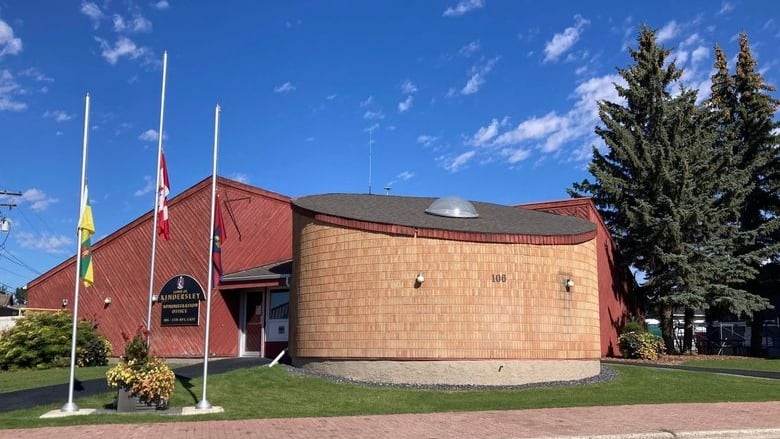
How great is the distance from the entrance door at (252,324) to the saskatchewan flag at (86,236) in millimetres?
10017

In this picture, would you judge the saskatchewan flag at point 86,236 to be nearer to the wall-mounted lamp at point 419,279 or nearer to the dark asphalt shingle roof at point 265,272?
the wall-mounted lamp at point 419,279

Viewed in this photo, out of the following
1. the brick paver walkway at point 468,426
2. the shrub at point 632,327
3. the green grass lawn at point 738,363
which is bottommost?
the green grass lawn at point 738,363

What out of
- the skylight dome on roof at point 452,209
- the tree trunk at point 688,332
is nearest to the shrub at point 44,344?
the skylight dome on roof at point 452,209

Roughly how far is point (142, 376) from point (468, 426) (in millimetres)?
5941

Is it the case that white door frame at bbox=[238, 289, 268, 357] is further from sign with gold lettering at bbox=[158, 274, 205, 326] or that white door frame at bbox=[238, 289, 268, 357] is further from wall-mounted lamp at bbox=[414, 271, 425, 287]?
wall-mounted lamp at bbox=[414, 271, 425, 287]

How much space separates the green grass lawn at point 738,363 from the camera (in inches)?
894

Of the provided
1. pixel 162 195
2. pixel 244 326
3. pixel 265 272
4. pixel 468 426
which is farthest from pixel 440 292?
pixel 244 326

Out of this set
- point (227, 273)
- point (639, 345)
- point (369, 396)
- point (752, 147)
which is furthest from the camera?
point (752, 147)

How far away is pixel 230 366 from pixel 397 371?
5569mm

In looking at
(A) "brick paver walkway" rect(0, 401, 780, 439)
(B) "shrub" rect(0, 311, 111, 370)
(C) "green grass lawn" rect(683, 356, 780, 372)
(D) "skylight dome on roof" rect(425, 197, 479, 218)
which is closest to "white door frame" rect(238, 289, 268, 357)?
(B) "shrub" rect(0, 311, 111, 370)

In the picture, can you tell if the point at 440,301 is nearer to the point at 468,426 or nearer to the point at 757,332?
the point at 468,426

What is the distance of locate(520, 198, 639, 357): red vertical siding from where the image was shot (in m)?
24.0

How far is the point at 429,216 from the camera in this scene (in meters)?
18.8

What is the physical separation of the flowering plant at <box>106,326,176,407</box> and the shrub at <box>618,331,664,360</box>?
17.3 meters
